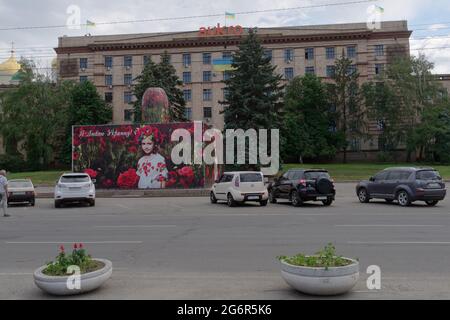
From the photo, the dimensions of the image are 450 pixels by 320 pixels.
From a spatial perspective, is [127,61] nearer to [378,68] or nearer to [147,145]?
[378,68]

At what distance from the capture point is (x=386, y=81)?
72125mm

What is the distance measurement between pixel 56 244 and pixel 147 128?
22.4 meters

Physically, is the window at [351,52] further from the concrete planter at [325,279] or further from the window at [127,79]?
the concrete planter at [325,279]

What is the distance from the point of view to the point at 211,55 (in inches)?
3182

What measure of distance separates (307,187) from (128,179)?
53.1ft

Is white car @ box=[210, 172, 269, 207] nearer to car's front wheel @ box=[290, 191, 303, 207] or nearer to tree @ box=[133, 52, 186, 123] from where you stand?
car's front wheel @ box=[290, 191, 303, 207]

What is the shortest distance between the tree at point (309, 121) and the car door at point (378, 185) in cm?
4594

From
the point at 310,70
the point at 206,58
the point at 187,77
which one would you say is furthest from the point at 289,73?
the point at 187,77

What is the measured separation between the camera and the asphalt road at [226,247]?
→ 696 cm

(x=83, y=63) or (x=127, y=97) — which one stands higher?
(x=83, y=63)

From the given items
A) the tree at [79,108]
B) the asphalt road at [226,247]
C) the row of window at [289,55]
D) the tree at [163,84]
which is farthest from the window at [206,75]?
the asphalt road at [226,247]

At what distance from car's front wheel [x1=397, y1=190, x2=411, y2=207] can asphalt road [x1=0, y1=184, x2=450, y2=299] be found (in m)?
1.69
